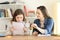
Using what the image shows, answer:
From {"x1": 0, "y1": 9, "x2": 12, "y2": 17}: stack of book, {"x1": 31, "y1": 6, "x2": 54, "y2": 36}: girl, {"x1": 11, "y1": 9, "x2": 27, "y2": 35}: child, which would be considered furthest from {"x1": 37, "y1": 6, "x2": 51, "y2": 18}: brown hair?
{"x1": 0, "y1": 9, "x2": 12, "y2": 17}: stack of book

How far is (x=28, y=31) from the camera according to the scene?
198cm

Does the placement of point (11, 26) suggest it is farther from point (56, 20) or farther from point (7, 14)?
point (56, 20)

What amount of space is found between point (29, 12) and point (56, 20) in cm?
39

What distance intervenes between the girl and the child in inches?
5.7

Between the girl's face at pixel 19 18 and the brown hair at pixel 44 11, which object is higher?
the brown hair at pixel 44 11

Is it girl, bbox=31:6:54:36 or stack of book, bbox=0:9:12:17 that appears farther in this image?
stack of book, bbox=0:9:12:17

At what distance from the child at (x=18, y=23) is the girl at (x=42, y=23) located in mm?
145

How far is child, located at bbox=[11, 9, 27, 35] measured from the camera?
1.96 meters

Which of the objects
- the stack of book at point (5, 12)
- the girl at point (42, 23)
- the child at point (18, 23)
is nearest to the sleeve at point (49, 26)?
the girl at point (42, 23)

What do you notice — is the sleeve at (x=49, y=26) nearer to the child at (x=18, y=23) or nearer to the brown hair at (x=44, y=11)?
the brown hair at (x=44, y=11)

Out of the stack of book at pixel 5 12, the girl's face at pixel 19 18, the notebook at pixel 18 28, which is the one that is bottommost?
the notebook at pixel 18 28

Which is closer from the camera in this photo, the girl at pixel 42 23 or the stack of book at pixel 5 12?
the girl at pixel 42 23

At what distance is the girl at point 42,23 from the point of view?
1.95m

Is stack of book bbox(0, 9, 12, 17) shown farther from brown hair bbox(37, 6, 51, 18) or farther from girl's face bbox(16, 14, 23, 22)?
brown hair bbox(37, 6, 51, 18)
